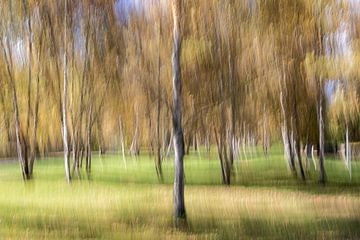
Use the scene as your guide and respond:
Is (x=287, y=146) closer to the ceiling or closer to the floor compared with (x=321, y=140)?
closer to the floor

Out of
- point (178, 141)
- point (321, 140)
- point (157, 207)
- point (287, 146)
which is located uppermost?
point (178, 141)

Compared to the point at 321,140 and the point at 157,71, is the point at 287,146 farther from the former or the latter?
the point at 157,71

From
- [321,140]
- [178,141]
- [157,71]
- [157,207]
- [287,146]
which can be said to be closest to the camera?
[178,141]

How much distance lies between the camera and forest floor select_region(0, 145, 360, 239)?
200 inches

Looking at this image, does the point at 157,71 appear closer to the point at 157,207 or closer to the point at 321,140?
the point at 157,207

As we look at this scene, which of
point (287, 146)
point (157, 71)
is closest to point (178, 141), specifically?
point (157, 71)

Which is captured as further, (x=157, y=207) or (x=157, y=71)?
(x=157, y=71)

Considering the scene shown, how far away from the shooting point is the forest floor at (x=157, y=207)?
200 inches

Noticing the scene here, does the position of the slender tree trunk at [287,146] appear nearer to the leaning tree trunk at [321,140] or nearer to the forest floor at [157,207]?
the leaning tree trunk at [321,140]

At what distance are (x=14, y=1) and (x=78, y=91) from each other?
1.86 m

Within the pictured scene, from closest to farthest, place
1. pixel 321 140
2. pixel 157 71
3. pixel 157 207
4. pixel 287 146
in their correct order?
1. pixel 157 207
2. pixel 157 71
3. pixel 321 140
4. pixel 287 146

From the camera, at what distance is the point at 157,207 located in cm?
579

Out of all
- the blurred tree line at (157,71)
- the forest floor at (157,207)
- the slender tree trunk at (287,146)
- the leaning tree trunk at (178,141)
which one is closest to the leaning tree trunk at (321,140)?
the blurred tree line at (157,71)

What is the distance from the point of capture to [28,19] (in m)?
6.82
